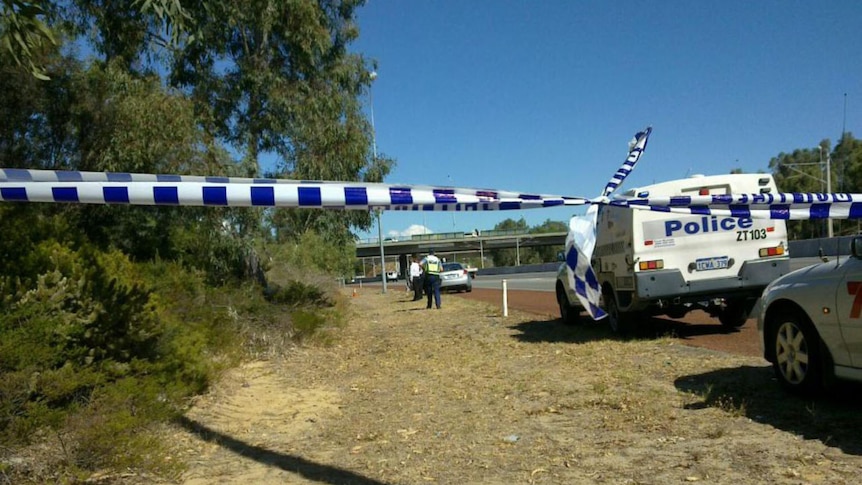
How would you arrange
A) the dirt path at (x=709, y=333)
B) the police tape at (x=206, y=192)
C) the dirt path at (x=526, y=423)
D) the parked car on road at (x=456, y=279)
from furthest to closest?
the parked car on road at (x=456, y=279) → the dirt path at (x=709, y=333) → the dirt path at (x=526, y=423) → the police tape at (x=206, y=192)

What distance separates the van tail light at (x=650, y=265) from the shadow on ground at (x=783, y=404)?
108 inches

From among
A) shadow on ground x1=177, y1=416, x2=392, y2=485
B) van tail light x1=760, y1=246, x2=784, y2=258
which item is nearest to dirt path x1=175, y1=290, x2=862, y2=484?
shadow on ground x1=177, y1=416, x2=392, y2=485

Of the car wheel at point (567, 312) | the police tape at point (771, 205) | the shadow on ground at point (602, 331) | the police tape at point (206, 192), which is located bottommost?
the shadow on ground at point (602, 331)

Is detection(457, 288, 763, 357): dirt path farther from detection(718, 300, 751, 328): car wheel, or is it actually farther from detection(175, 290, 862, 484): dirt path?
detection(175, 290, 862, 484): dirt path

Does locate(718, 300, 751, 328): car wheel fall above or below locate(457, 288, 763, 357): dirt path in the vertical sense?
above

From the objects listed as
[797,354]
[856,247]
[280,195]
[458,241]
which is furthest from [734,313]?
[458,241]

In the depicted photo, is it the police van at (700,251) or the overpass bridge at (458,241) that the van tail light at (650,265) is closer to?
the police van at (700,251)

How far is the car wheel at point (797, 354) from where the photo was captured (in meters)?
5.64

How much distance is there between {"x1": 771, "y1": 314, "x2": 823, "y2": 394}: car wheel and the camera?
564cm

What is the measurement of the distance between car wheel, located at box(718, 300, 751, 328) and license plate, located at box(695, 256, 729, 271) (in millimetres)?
1266

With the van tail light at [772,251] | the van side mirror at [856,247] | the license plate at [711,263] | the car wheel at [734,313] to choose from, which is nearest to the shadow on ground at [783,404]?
the van side mirror at [856,247]

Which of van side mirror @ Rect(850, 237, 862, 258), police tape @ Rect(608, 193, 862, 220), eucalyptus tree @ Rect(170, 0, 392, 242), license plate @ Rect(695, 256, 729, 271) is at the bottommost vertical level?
license plate @ Rect(695, 256, 729, 271)

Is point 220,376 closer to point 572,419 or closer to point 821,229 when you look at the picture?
point 572,419

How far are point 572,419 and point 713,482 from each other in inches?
71.4
